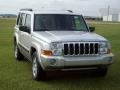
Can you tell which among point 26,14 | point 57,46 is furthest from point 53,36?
point 26,14

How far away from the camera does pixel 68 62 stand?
26.3ft

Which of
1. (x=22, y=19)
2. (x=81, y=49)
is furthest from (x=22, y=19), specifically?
(x=81, y=49)

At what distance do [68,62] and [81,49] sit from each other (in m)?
0.49

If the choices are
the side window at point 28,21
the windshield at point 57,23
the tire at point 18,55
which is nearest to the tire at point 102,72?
the windshield at point 57,23

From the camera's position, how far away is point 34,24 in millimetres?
9734

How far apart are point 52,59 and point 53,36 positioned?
0.79 meters

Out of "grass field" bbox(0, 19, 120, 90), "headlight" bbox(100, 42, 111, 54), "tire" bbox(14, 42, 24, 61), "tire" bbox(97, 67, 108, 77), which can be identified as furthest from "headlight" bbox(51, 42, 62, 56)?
"tire" bbox(14, 42, 24, 61)

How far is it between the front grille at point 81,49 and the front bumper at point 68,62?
11 cm

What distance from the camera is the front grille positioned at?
8.13 metres

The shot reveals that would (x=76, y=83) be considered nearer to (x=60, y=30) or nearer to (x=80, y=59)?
(x=80, y=59)

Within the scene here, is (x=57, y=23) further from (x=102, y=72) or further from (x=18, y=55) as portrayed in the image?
(x=18, y=55)

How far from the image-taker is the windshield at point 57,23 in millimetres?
9711

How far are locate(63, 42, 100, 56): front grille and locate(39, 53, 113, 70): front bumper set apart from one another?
11 cm

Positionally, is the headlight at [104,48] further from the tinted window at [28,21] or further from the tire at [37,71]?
the tinted window at [28,21]
